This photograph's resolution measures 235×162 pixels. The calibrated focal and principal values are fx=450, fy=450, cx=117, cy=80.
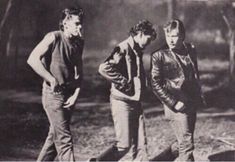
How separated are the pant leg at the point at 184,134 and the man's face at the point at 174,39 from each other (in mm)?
570

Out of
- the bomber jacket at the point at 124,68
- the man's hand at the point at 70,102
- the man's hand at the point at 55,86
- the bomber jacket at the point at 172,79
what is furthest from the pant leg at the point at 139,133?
the man's hand at the point at 55,86

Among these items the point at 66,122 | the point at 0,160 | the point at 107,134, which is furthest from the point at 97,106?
the point at 0,160

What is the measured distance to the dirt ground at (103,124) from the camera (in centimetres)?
381

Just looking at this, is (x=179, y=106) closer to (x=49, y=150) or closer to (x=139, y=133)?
(x=139, y=133)

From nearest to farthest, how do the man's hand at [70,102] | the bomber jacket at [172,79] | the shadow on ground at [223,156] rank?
1. the man's hand at [70,102]
2. the bomber jacket at [172,79]
3. the shadow on ground at [223,156]

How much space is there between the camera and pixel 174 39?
3.73m

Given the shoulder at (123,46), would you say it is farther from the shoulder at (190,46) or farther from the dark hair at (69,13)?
the shoulder at (190,46)

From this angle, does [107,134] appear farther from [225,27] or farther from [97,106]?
[225,27]

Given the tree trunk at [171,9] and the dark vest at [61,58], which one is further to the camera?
the tree trunk at [171,9]

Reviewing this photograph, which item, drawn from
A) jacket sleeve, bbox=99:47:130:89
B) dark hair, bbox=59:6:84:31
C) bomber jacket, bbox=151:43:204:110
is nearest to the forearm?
dark hair, bbox=59:6:84:31

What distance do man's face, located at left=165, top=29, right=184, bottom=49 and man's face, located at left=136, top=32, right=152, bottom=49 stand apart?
0.62 ft

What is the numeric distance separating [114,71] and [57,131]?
679 millimetres

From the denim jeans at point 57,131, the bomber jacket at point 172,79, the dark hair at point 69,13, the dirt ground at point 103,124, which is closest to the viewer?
the denim jeans at point 57,131

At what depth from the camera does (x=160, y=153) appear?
3.96m
